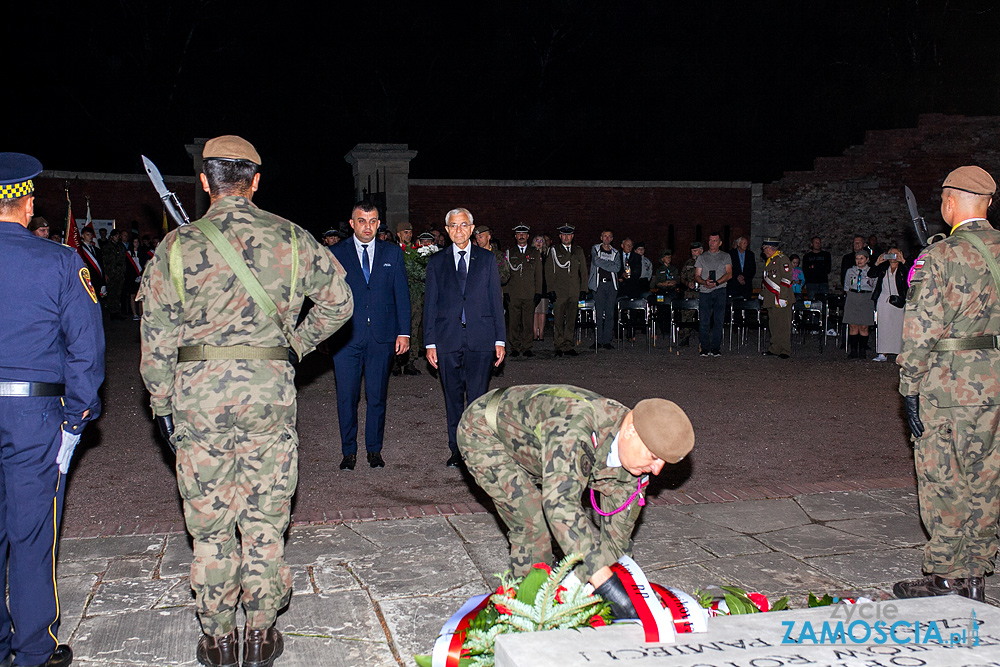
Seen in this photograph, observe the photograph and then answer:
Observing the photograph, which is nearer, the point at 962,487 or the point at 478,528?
the point at 962,487

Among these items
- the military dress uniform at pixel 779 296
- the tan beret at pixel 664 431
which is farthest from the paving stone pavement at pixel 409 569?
the military dress uniform at pixel 779 296

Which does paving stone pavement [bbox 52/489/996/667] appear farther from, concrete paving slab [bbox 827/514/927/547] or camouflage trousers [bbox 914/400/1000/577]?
camouflage trousers [bbox 914/400/1000/577]

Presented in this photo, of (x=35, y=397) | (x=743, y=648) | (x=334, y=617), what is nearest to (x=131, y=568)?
(x=334, y=617)

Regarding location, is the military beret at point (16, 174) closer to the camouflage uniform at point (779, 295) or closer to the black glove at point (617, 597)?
the black glove at point (617, 597)

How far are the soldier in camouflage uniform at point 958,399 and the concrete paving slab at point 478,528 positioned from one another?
2.21m

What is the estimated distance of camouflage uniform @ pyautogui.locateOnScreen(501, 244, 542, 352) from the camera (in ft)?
46.3

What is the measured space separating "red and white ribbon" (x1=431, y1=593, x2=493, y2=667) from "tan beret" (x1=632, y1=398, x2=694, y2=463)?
2.88 feet

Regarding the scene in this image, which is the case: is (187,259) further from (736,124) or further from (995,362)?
(736,124)

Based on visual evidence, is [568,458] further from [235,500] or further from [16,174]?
[16,174]

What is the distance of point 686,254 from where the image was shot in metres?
24.5

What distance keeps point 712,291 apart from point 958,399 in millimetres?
9695

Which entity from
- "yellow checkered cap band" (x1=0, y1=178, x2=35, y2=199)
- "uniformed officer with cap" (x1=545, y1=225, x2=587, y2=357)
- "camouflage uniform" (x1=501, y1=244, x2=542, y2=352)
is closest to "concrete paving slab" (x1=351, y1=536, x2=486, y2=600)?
"yellow checkered cap band" (x1=0, y1=178, x2=35, y2=199)

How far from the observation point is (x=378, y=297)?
21.9 feet

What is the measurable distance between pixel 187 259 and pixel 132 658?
171 centimetres
